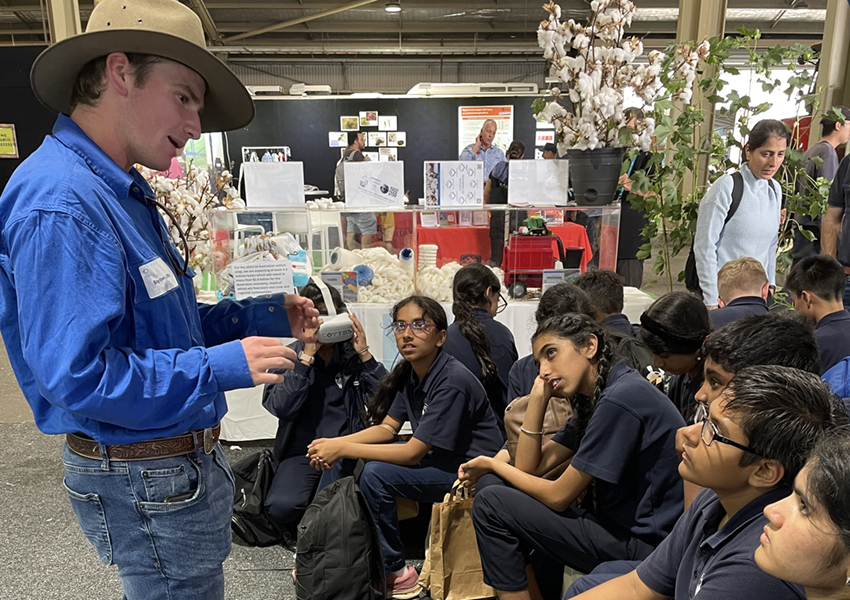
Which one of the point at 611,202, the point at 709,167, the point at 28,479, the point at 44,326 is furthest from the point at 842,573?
the point at 709,167

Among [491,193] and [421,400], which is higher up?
[491,193]

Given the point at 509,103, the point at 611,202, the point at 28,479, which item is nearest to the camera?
the point at 28,479

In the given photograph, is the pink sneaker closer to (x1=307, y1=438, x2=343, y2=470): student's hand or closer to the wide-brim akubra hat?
(x1=307, y1=438, x2=343, y2=470): student's hand

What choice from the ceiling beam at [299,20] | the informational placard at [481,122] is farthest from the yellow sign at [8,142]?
the informational placard at [481,122]

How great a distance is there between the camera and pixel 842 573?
0.89 meters

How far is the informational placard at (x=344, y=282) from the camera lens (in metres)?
3.42

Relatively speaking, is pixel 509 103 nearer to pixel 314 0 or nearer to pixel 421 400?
pixel 314 0

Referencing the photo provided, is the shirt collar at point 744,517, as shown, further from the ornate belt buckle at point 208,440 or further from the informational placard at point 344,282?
the informational placard at point 344,282

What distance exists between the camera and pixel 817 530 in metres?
0.90

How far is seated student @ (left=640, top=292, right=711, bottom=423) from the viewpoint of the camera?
195 centimetres

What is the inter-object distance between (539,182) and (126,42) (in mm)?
2605

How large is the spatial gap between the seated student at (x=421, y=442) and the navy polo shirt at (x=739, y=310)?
98 centimetres

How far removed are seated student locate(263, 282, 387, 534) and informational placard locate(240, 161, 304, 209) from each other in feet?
3.53

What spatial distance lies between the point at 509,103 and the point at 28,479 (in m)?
9.52
